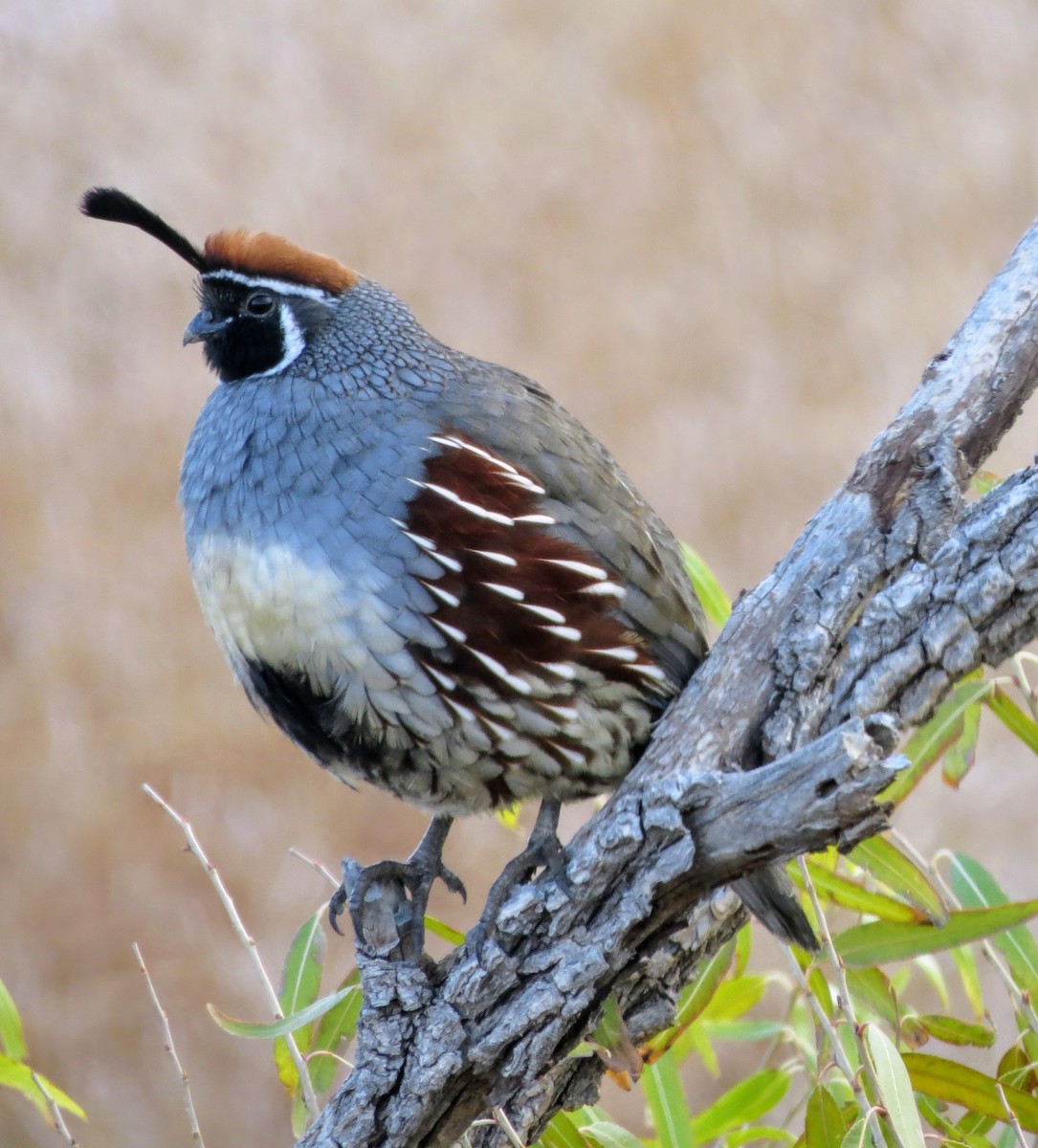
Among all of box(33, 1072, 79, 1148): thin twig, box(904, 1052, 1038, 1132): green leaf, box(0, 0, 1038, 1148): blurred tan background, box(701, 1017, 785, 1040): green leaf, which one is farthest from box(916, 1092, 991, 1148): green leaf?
box(0, 0, 1038, 1148): blurred tan background

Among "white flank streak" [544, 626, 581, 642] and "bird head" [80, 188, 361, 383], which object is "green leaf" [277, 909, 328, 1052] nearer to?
"white flank streak" [544, 626, 581, 642]

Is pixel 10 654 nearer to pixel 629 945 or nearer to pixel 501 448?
pixel 501 448

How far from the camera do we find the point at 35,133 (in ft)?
13.3

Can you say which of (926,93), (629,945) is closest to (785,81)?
(926,93)

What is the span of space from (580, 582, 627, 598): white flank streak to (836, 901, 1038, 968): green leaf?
65cm

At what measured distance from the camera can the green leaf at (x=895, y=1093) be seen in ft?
5.76

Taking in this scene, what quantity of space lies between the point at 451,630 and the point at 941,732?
3.10 ft

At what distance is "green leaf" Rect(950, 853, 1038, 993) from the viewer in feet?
7.66

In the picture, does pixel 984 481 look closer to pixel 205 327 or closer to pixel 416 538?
pixel 416 538

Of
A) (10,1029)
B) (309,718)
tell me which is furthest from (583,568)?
(10,1029)

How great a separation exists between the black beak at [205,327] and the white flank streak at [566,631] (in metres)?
0.83

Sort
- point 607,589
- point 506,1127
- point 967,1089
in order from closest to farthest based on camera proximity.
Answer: point 506,1127
point 967,1089
point 607,589

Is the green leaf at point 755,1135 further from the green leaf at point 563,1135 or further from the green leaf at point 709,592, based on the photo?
the green leaf at point 709,592

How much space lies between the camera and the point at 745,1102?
102 inches
